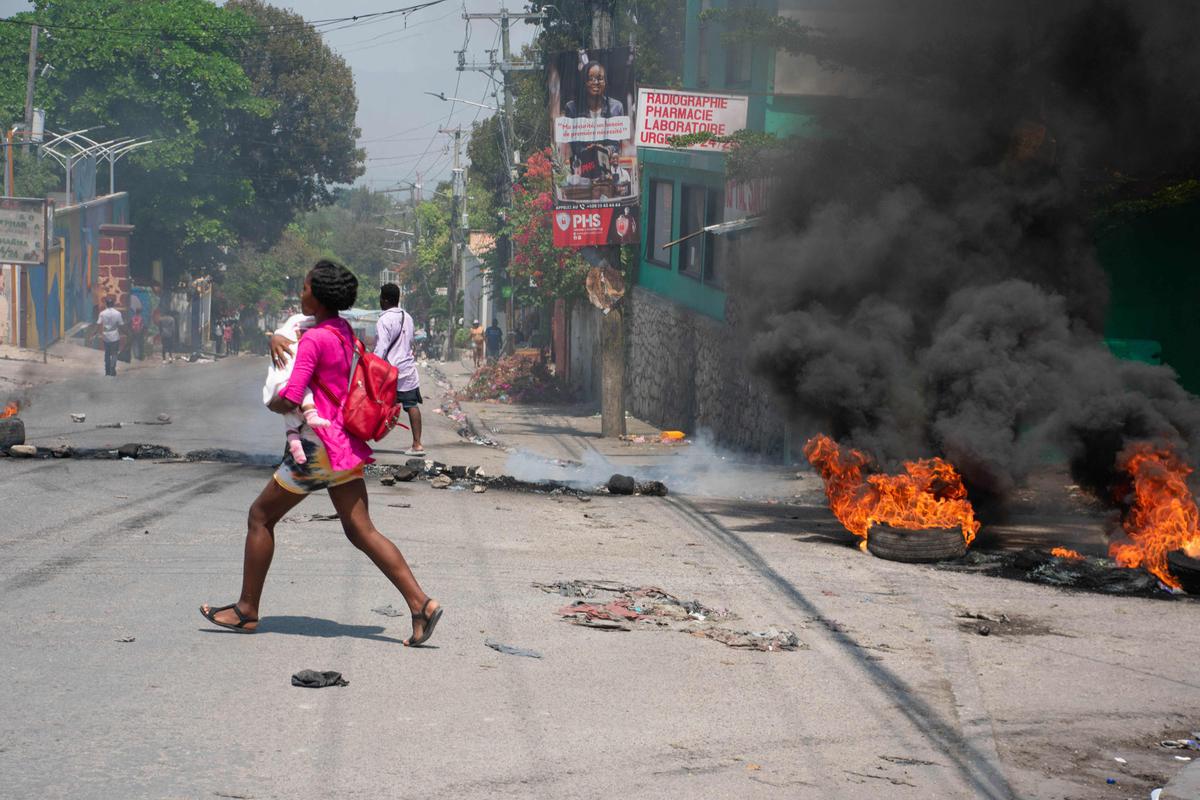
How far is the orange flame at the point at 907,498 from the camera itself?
9438mm

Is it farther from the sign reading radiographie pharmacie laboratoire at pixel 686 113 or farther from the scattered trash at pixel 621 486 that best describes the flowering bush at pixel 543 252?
the scattered trash at pixel 621 486

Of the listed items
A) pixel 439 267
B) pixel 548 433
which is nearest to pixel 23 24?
pixel 439 267

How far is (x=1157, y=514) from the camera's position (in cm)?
884

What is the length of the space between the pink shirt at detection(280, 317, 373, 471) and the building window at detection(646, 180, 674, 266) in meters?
20.6

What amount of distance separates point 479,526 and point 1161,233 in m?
8.50

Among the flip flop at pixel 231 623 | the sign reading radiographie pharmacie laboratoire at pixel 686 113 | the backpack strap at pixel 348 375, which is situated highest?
the sign reading radiographie pharmacie laboratoire at pixel 686 113

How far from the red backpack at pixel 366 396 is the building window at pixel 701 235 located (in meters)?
15.8

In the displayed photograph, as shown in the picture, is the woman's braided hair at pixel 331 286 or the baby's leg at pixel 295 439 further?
the woman's braided hair at pixel 331 286

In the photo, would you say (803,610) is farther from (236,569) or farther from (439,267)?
(439,267)

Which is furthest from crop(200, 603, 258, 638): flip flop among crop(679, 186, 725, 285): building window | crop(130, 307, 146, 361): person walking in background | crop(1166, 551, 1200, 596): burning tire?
crop(130, 307, 146, 361): person walking in background

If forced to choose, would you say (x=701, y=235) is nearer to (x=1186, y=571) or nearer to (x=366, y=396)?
(x=1186, y=571)

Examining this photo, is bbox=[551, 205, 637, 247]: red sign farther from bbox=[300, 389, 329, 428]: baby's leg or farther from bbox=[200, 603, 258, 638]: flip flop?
bbox=[300, 389, 329, 428]: baby's leg

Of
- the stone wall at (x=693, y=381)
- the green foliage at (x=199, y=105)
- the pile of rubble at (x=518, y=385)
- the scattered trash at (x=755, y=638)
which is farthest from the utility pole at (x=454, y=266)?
the scattered trash at (x=755, y=638)

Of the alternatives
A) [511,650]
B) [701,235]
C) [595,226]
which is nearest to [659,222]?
[701,235]
